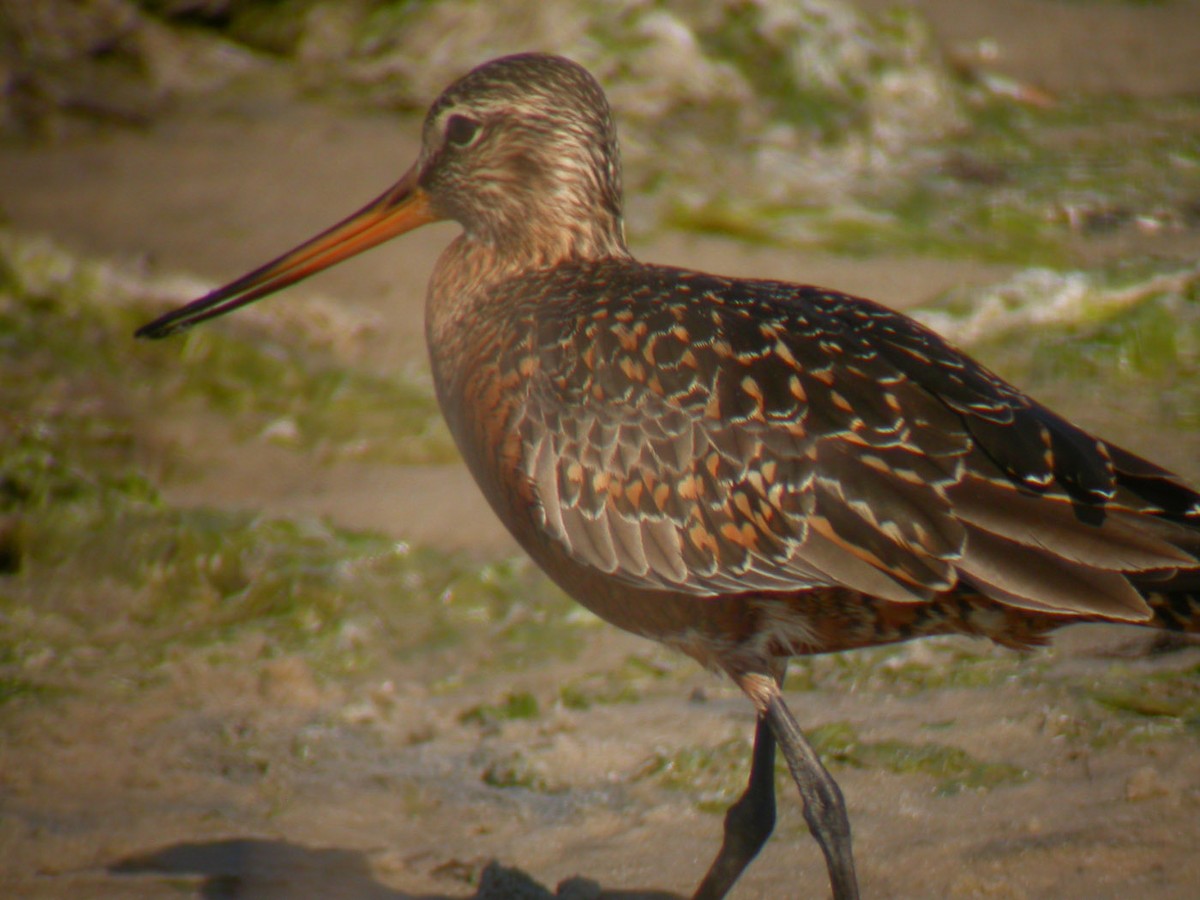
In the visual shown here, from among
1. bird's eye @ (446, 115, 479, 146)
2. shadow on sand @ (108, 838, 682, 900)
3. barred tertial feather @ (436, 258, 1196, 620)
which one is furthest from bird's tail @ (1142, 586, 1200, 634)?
bird's eye @ (446, 115, 479, 146)

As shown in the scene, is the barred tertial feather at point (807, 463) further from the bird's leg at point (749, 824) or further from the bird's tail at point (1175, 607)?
the bird's leg at point (749, 824)

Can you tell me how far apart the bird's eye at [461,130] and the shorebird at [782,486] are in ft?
2.06

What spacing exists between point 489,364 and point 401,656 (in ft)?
5.37

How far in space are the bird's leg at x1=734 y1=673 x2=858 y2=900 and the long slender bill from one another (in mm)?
2015

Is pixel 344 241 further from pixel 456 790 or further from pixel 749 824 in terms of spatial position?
pixel 749 824

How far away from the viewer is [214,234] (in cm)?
781

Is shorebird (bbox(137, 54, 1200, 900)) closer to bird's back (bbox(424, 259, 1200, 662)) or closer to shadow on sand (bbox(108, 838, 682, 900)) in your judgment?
bird's back (bbox(424, 259, 1200, 662))

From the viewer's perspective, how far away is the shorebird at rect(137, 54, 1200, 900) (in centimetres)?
329

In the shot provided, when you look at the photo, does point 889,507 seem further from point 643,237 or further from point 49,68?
point 49,68

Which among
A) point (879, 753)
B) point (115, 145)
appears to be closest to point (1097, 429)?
point (879, 753)

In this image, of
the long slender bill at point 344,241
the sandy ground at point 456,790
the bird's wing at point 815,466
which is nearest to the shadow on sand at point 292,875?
the sandy ground at point 456,790

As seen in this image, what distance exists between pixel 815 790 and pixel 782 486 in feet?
2.51

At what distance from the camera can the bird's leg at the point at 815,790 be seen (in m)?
3.51

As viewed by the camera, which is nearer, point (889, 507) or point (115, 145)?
point (889, 507)
